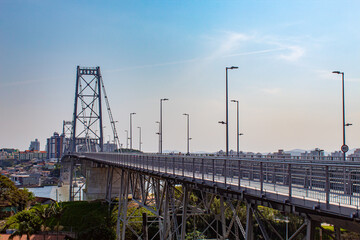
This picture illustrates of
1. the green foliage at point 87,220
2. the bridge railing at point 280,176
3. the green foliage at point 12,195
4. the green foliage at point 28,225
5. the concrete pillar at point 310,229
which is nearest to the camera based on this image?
the concrete pillar at point 310,229

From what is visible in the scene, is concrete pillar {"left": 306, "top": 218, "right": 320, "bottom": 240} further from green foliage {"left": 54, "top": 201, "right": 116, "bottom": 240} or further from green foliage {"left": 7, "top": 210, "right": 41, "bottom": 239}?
green foliage {"left": 54, "top": 201, "right": 116, "bottom": 240}

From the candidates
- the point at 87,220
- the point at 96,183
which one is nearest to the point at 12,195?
the point at 96,183

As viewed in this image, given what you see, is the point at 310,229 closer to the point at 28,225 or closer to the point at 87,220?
the point at 28,225

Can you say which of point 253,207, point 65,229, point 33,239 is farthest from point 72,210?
point 253,207

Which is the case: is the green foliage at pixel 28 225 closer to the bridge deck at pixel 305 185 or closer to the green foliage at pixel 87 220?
the green foliage at pixel 87 220

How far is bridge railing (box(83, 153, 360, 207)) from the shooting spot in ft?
32.6

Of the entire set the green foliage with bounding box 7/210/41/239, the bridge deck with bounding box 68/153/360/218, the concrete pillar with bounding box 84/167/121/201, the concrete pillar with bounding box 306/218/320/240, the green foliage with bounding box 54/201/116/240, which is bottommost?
the green foliage with bounding box 54/201/116/240

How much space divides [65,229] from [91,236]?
657 cm

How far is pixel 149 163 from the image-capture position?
2728 cm

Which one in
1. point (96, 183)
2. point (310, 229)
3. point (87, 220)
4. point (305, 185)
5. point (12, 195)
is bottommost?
point (87, 220)

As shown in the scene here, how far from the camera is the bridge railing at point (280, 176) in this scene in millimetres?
9934

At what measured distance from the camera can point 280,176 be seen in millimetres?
13117

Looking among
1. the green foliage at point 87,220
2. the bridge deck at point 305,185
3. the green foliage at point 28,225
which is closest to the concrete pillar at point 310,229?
the bridge deck at point 305,185

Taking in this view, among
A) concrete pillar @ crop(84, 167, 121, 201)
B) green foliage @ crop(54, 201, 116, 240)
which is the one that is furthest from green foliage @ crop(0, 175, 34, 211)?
concrete pillar @ crop(84, 167, 121, 201)
